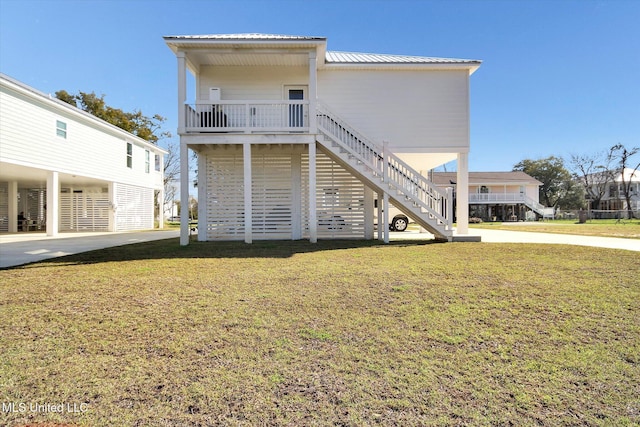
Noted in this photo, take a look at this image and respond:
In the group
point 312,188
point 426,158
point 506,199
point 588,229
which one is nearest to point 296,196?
point 312,188

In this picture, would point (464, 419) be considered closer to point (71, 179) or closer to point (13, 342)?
point (13, 342)

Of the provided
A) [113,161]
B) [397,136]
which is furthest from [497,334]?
[113,161]

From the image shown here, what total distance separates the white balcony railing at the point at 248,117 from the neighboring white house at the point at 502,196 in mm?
28460

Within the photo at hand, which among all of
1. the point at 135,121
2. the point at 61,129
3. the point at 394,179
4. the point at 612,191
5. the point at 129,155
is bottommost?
the point at 394,179

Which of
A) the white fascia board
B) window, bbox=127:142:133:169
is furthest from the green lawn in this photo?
window, bbox=127:142:133:169

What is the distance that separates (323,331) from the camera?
303 centimetres

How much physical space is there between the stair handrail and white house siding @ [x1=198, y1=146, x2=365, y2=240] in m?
1.23

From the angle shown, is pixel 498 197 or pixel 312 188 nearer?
pixel 312 188

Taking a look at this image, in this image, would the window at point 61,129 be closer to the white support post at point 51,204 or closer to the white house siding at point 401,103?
the white support post at point 51,204

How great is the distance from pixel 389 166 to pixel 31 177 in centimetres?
1765

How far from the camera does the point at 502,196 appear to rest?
34938 millimetres

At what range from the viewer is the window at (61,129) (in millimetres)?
14181

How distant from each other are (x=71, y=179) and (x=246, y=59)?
13.0 m

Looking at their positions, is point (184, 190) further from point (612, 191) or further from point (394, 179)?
point (612, 191)
